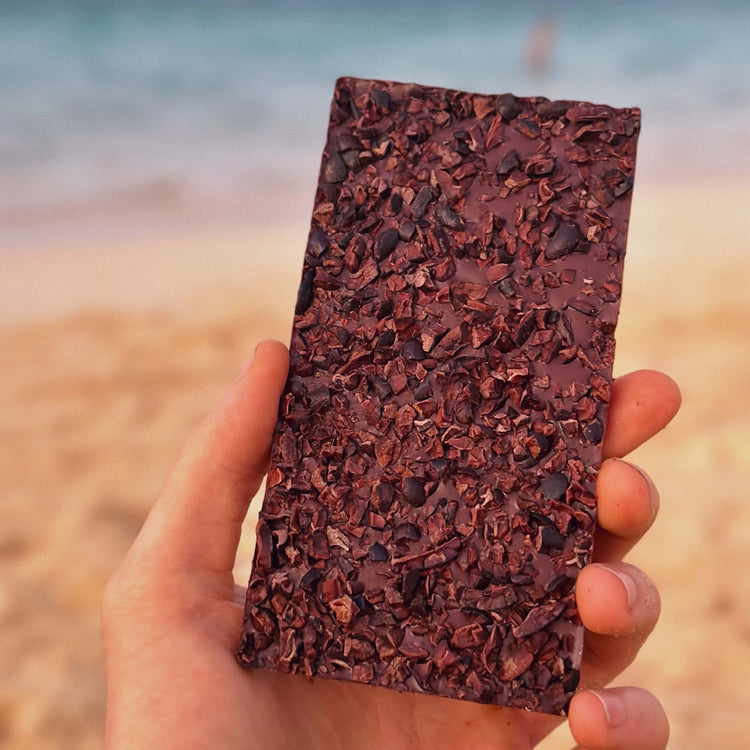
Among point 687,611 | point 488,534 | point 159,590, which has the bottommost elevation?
point 687,611

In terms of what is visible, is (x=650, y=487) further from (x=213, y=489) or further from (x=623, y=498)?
(x=213, y=489)

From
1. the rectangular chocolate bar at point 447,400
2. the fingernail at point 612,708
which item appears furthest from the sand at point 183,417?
the rectangular chocolate bar at point 447,400

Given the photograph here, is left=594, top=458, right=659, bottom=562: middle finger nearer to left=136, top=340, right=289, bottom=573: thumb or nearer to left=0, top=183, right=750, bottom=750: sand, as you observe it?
left=136, top=340, right=289, bottom=573: thumb

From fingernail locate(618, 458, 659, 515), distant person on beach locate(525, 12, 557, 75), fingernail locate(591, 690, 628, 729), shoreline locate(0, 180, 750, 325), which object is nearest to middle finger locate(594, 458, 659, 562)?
fingernail locate(618, 458, 659, 515)

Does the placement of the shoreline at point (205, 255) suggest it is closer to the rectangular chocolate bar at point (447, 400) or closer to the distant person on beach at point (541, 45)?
the distant person on beach at point (541, 45)

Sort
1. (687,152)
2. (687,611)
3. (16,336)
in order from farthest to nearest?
(687,152), (16,336), (687,611)

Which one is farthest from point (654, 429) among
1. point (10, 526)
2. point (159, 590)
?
point (10, 526)

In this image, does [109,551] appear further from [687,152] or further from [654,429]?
[687,152]

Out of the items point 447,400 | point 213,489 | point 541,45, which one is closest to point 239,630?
point 213,489
